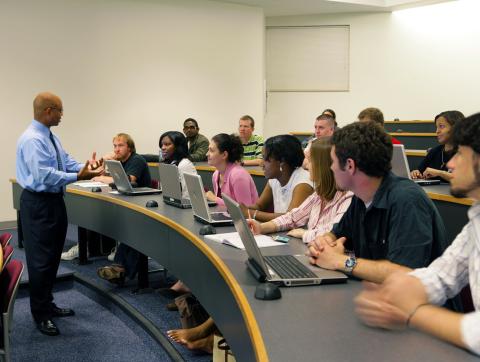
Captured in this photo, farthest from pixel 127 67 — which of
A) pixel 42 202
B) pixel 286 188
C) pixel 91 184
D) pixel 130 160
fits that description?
pixel 286 188

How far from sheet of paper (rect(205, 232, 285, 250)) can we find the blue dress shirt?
4.30 ft

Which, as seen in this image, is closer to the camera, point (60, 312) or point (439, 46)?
point (60, 312)

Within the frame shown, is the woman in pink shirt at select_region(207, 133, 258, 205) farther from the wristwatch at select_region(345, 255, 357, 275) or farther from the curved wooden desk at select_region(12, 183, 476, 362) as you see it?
the wristwatch at select_region(345, 255, 357, 275)

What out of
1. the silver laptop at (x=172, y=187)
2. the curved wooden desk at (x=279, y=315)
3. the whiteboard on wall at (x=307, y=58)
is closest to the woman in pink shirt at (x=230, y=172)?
the silver laptop at (x=172, y=187)

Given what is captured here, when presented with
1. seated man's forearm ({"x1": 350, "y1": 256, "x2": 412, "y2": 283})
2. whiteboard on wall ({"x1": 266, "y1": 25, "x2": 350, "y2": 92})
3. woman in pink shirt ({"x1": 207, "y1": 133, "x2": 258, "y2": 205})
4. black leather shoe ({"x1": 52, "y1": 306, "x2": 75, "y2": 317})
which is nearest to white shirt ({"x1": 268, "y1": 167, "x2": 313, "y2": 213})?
woman in pink shirt ({"x1": 207, "y1": 133, "x2": 258, "y2": 205})

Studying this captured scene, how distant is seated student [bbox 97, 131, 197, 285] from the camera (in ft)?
13.5

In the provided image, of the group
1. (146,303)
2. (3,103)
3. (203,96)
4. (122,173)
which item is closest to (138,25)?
(203,96)

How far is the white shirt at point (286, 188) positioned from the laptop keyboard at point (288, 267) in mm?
993

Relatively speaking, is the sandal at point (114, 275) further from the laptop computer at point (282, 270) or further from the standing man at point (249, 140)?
the standing man at point (249, 140)

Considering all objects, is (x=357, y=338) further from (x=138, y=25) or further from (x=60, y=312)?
(x=138, y=25)

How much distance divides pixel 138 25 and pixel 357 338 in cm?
695

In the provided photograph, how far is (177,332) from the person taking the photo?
3.13 m

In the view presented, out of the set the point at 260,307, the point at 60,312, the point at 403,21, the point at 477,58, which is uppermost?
the point at 403,21

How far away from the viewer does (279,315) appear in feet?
4.75
